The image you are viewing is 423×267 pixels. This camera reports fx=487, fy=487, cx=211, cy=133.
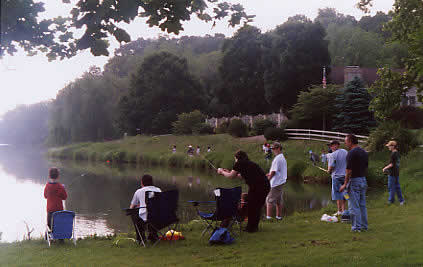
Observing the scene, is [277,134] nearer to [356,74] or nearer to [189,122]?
[356,74]

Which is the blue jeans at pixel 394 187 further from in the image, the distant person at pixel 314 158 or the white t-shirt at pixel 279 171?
the distant person at pixel 314 158

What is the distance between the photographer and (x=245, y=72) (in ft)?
169

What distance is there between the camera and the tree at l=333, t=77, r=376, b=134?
34156mm

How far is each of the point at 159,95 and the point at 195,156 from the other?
877 inches

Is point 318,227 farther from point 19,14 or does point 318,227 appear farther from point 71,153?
point 71,153

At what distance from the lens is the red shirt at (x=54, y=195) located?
9.29 meters

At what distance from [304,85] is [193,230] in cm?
3363

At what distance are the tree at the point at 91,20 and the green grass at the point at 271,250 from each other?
10.8 ft

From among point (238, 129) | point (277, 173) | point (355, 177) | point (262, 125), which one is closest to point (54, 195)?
point (277, 173)

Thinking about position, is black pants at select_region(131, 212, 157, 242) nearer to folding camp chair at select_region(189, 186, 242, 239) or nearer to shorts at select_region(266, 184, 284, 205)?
folding camp chair at select_region(189, 186, 242, 239)

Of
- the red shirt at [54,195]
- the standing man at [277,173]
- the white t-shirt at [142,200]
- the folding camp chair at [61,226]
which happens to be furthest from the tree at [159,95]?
the white t-shirt at [142,200]

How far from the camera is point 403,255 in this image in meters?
6.74

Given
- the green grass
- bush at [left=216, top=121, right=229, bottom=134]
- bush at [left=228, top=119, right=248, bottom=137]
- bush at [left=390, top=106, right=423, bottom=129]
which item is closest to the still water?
the green grass

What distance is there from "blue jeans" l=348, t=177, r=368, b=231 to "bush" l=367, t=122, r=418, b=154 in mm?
14753
